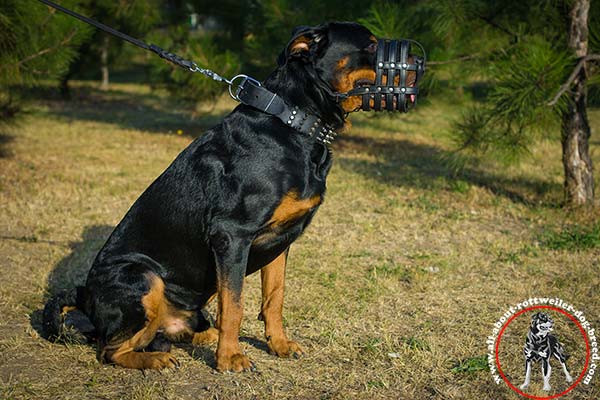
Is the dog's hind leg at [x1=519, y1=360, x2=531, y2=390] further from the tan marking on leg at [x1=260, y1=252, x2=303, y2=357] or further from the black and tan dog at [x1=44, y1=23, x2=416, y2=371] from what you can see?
the black and tan dog at [x1=44, y1=23, x2=416, y2=371]

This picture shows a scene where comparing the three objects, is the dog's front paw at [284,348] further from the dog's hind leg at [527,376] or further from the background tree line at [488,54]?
the background tree line at [488,54]

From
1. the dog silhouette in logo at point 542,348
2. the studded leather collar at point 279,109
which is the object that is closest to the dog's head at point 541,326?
the dog silhouette in logo at point 542,348

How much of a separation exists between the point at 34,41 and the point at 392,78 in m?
6.06

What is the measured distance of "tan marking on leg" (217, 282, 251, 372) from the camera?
3080mm

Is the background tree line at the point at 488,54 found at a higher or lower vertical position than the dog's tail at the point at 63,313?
higher

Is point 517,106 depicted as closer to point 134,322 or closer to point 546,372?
point 546,372

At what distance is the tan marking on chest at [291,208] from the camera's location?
3.08 m

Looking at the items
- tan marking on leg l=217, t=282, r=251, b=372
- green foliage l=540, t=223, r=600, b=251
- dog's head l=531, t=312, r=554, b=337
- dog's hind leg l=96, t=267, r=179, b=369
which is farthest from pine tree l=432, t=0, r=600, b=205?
dog's hind leg l=96, t=267, r=179, b=369

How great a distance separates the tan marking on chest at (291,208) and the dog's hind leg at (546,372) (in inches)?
55.8

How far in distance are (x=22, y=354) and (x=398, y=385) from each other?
2.05 metres

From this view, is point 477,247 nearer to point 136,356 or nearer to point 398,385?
point 398,385

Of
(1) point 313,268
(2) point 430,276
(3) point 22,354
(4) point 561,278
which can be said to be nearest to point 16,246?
(3) point 22,354

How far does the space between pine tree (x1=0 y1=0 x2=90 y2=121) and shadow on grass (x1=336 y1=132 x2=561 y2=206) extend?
4.07m

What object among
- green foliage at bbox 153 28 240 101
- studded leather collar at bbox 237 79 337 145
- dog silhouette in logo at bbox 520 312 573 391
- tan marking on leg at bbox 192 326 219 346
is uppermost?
green foliage at bbox 153 28 240 101
